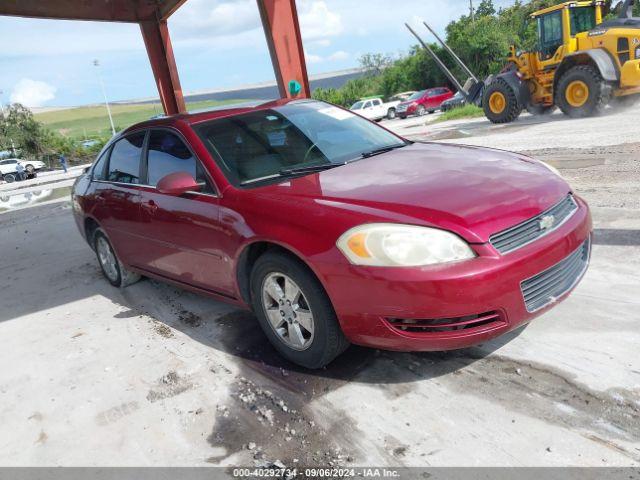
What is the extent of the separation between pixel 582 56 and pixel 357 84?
39943mm

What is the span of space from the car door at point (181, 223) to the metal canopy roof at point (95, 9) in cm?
725

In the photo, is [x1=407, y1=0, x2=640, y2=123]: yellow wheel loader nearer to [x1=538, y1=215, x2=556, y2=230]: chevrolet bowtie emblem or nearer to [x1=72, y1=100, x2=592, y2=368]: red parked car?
[x1=72, y1=100, x2=592, y2=368]: red parked car

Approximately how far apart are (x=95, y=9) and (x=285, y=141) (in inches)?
360

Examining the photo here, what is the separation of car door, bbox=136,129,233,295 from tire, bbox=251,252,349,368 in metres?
0.38

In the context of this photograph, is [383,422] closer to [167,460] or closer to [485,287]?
[485,287]

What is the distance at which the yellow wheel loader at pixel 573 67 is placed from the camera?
12.0 metres

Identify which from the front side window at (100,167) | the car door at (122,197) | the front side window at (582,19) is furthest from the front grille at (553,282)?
the front side window at (582,19)

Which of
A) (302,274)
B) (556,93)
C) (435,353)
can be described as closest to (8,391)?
(302,274)

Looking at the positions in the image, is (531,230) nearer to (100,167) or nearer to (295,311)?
(295,311)

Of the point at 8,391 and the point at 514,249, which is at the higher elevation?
the point at 514,249

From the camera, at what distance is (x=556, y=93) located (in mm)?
12938

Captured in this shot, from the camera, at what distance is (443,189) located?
2836mm

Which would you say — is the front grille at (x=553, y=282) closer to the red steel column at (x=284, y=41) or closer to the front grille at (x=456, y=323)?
the front grille at (x=456, y=323)

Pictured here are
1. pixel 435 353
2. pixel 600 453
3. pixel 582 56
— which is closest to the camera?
pixel 600 453
